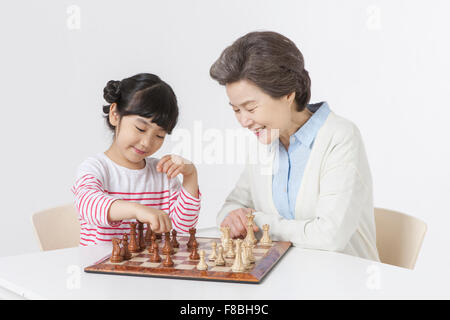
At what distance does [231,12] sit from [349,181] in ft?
7.38

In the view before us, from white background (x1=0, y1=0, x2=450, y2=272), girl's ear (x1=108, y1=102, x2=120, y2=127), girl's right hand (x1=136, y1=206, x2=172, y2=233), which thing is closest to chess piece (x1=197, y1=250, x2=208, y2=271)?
girl's right hand (x1=136, y1=206, x2=172, y2=233)

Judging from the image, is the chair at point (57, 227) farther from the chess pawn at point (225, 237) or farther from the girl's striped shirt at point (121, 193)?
the chess pawn at point (225, 237)

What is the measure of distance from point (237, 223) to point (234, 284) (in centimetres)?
52

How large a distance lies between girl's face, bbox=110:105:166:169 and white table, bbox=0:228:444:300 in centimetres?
56

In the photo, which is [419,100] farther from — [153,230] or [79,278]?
[79,278]

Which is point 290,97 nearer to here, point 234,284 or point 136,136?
point 136,136

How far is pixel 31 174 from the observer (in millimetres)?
3334

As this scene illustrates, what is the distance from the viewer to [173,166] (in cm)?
195

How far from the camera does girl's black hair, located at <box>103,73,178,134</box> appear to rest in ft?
6.37

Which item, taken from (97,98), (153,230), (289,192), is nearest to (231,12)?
(97,98)

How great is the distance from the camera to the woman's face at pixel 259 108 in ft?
5.69

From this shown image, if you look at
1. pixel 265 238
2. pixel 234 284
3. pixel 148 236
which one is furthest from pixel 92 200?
pixel 234 284

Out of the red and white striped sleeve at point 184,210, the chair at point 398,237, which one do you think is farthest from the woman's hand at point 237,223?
the chair at point 398,237

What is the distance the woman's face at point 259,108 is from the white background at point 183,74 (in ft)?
5.47
